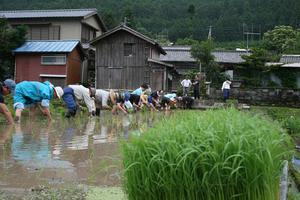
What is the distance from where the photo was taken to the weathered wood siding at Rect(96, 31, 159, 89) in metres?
31.8

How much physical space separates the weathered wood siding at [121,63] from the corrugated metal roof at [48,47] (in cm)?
263

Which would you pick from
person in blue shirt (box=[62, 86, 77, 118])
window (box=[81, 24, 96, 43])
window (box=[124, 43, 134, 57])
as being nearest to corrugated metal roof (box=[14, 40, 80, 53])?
window (box=[124, 43, 134, 57])

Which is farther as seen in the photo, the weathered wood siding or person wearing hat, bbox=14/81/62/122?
the weathered wood siding

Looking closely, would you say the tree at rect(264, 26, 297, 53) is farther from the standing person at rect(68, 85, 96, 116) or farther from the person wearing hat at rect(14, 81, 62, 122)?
the person wearing hat at rect(14, 81, 62, 122)

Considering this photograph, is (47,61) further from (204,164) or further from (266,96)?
(204,164)

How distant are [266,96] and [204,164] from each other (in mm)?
26737

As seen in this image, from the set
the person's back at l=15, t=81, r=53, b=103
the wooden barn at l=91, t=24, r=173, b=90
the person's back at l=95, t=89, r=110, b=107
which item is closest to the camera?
the person's back at l=15, t=81, r=53, b=103

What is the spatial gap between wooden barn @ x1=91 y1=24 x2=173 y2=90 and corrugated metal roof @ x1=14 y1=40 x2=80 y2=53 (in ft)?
8.50

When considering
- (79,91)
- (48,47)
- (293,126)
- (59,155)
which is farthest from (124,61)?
(59,155)

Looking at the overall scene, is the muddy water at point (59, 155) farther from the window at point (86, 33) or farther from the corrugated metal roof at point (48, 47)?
the window at point (86, 33)

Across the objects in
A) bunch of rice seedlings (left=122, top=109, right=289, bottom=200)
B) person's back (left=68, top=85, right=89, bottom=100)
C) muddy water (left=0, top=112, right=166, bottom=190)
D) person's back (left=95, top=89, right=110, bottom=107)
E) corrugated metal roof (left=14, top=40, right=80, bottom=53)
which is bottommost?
muddy water (left=0, top=112, right=166, bottom=190)

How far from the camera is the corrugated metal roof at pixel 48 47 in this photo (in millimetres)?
29625

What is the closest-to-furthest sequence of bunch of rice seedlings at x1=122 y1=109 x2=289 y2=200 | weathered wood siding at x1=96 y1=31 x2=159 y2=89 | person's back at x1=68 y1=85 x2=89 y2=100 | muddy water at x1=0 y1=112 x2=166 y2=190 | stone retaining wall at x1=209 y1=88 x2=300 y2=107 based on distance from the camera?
bunch of rice seedlings at x1=122 y1=109 x2=289 y2=200 → muddy water at x1=0 y1=112 x2=166 y2=190 → person's back at x1=68 y1=85 x2=89 y2=100 → stone retaining wall at x1=209 y1=88 x2=300 y2=107 → weathered wood siding at x1=96 y1=31 x2=159 y2=89

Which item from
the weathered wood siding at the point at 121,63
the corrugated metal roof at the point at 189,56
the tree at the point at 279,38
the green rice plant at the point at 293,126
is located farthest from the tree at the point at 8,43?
the tree at the point at 279,38
